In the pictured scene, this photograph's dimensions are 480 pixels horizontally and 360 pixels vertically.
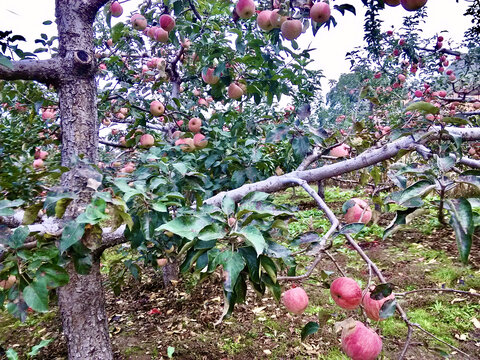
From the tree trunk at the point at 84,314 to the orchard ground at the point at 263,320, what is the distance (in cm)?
58

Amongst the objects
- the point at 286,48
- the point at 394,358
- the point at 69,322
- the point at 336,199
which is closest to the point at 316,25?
the point at 286,48

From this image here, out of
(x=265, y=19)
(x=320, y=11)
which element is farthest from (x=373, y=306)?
(x=265, y=19)

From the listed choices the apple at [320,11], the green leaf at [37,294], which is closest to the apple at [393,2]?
the apple at [320,11]

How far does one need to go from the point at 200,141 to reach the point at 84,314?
1.29m

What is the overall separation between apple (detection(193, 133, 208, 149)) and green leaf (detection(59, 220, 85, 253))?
134cm

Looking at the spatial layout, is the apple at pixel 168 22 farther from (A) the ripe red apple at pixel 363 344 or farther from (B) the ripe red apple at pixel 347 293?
(A) the ripe red apple at pixel 363 344

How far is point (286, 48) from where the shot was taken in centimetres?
186

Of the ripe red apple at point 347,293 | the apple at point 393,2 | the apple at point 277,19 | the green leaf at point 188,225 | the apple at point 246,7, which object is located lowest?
the ripe red apple at point 347,293

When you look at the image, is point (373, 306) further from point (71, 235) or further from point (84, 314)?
point (84, 314)

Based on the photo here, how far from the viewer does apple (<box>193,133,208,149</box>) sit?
7.14 ft

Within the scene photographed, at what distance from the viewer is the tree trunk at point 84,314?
145cm

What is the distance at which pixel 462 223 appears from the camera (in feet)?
1.98

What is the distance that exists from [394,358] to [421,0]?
6.87 ft

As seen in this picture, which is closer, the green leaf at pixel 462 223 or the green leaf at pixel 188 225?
the green leaf at pixel 462 223
